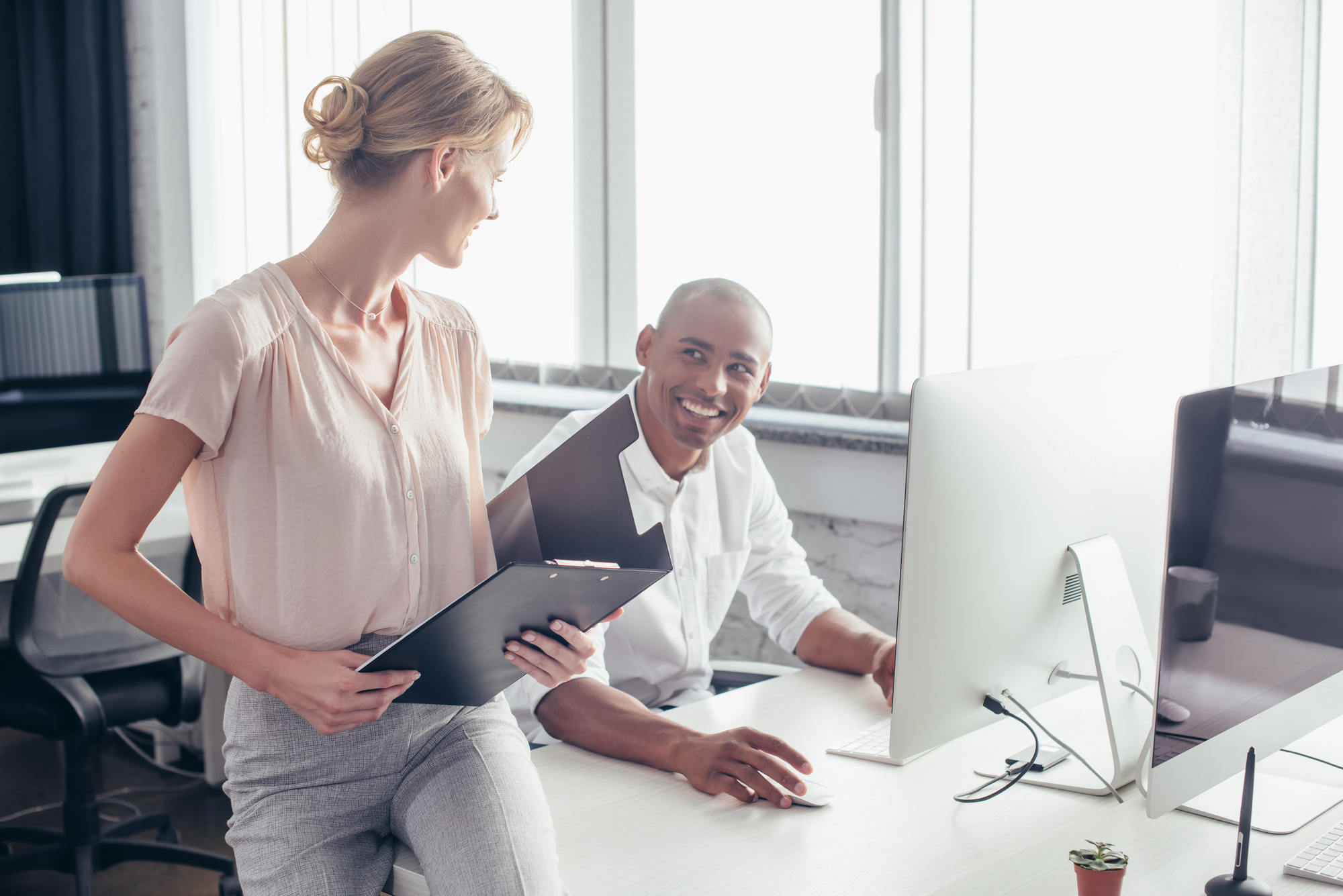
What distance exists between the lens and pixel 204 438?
103 centimetres

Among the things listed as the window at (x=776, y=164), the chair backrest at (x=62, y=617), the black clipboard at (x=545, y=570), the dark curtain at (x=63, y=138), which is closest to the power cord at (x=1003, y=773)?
the black clipboard at (x=545, y=570)

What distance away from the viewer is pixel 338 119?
112cm

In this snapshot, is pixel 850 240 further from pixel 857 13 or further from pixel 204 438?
pixel 204 438

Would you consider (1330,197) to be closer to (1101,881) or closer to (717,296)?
(717,296)

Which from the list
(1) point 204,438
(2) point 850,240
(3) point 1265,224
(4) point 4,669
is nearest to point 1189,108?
(3) point 1265,224

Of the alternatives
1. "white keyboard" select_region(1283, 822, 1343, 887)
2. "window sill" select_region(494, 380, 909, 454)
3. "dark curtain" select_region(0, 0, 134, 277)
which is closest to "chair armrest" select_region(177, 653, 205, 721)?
"window sill" select_region(494, 380, 909, 454)

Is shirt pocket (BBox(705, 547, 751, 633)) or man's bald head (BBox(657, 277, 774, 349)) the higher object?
man's bald head (BBox(657, 277, 774, 349))

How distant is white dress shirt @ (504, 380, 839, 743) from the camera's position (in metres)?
1.77

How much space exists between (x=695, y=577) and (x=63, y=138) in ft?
9.58

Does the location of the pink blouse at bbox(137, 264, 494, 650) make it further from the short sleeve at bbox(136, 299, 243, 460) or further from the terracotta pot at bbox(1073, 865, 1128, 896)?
the terracotta pot at bbox(1073, 865, 1128, 896)

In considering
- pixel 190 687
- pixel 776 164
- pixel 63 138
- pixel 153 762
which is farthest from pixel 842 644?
pixel 63 138

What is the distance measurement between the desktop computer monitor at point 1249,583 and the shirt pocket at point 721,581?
89cm

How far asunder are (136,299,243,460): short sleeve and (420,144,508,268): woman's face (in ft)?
0.82

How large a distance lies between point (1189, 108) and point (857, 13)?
688 millimetres
